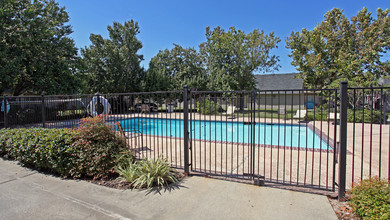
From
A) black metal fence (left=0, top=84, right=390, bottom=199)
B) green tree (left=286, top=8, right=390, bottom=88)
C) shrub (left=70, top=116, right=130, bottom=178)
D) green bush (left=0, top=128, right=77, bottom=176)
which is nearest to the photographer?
black metal fence (left=0, top=84, right=390, bottom=199)

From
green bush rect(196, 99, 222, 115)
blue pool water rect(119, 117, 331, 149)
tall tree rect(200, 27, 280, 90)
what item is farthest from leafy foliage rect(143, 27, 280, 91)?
Result: blue pool water rect(119, 117, 331, 149)

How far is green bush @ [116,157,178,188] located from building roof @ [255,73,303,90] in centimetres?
2768

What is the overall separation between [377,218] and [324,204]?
748mm

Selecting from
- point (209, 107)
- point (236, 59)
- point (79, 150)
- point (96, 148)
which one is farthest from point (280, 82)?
point (79, 150)

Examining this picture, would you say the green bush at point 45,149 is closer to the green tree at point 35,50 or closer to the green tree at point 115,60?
the green tree at point 35,50

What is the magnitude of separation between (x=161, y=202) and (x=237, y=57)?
18576 millimetres

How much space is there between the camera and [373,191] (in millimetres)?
2561

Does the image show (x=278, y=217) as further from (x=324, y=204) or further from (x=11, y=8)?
(x=11, y=8)

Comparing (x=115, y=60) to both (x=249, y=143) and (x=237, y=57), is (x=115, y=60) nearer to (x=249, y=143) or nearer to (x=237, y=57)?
(x=237, y=57)

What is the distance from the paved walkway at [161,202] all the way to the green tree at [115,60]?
724 inches

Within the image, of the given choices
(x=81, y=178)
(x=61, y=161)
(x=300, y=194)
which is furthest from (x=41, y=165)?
(x=300, y=194)

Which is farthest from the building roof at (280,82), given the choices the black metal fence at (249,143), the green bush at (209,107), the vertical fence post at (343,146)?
the vertical fence post at (343,146)

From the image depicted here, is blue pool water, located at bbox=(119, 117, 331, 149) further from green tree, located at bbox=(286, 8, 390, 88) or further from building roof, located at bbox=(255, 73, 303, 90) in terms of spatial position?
building roof, located at bbox=(255, 73, 303, 90)

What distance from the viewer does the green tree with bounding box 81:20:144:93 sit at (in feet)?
67.3
